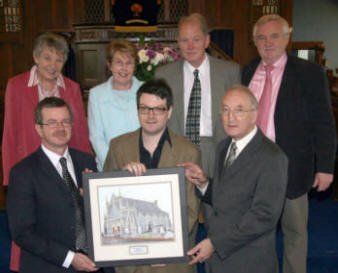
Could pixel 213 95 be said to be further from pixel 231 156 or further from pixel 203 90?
pixel 231 156

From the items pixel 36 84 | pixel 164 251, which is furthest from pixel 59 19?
pixel 164 251

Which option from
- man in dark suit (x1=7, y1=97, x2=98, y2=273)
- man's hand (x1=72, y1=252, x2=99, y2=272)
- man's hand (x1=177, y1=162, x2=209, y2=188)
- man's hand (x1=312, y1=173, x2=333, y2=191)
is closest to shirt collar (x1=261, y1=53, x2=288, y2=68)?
man's hand (x1=312, y1=173, x2=333, y2=191)

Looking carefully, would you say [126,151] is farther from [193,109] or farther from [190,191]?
[193,109]

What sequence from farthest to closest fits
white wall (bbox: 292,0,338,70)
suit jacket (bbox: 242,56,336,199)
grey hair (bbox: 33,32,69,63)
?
white wall (bbox: 292,0,338,70) → grey hair (bbox: 33,32,69,63) → suit jacket (bbox: 242,56,336,199)

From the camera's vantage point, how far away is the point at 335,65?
422 inches

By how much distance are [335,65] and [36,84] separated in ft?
33.2

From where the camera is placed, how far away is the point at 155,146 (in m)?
1.73

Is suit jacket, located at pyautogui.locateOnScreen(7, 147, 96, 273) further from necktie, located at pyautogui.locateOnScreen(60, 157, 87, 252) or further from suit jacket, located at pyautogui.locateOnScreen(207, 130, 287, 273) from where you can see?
suit jacket, located at pyautogui.locateOnScreen(207, 130, 287, 273)

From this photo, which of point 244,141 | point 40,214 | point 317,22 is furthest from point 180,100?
point 317,22

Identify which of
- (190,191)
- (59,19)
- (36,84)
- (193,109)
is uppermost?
(59,19)

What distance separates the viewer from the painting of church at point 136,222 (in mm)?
1510

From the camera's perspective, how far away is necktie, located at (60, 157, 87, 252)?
1684mm

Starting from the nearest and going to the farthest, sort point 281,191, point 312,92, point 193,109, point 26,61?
point 281,191, point 312,92, point 193,109, point 26,61

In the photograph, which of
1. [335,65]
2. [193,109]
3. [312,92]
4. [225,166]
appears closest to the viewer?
[225,166]
